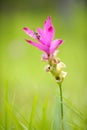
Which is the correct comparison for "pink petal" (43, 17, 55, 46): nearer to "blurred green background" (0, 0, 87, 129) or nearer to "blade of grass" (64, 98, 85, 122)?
"blade of grass" (64, 98, 85, 122)

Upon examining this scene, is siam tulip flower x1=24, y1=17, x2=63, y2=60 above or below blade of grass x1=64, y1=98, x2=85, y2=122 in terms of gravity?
above

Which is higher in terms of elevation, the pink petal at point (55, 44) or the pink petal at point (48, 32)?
the pink petal at point (48, 32)

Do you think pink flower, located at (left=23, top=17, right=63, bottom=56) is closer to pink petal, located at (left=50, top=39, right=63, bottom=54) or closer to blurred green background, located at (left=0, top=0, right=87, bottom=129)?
pink petal, located at (left=50, top=39, right=63, bottom=54)

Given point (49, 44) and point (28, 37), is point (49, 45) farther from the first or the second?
point (28, 37)

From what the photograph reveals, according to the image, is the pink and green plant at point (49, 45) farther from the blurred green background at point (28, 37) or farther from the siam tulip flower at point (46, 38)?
the blurred green background at point (28, 37)

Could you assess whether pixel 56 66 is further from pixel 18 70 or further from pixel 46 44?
pixel 18 70

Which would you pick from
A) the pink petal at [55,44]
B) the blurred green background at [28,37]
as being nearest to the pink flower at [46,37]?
the pink petal at [55,44]

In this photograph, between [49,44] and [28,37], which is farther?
[28,37]

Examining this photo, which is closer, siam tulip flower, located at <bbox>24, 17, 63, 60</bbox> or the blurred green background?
siam tulip flower, located at <bbox>24, 17, 63, 60</bbox>

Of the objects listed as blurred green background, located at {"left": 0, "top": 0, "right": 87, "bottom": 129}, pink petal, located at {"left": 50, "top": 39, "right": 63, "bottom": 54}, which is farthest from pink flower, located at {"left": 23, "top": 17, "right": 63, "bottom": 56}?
blurred green background, located at {"left": 0, "top": 0, "right": 87, "bottom": 129}

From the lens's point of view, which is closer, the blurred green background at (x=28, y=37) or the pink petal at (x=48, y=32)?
the pink petal at (x=48, y=32)

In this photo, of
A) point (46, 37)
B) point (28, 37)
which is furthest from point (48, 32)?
point (28, 37)
